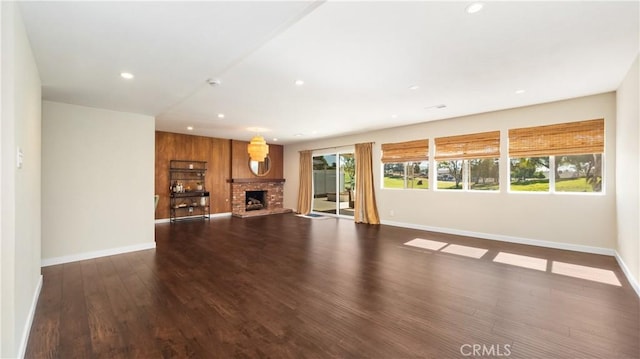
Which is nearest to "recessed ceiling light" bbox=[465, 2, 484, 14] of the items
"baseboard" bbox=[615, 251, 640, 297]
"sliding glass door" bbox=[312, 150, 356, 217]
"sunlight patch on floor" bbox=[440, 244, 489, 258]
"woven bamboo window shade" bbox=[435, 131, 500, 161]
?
"baseboard" bbox=[615, 251, 640, 297]

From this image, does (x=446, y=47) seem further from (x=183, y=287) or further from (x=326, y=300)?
(x=183, y=287)

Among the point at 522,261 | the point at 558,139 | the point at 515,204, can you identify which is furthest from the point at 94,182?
the point at 558,139

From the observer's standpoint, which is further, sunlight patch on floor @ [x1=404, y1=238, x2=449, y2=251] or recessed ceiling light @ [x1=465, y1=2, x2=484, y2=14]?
sunlight patch on floor @ [x1=404, y1=238, x2=449, y2=251]

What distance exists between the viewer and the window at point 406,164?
21.1 feet

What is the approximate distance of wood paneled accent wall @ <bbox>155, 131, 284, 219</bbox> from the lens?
7598 millimetres

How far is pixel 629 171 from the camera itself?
3350 mm

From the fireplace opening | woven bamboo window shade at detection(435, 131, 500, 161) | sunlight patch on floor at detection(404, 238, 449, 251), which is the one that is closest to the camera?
sunlight patch on floor at detection(404, 238, 449, 251)

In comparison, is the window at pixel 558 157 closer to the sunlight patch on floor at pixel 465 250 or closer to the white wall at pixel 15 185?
the sunlight patch on floor at pixel 465 250

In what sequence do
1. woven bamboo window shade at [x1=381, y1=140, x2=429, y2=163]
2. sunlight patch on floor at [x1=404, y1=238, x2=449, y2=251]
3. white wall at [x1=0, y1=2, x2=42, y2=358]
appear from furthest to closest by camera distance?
woven bamboo window shade at [x1=381, y1=140, x2=429, y2=163] → sunlight patch on floor at [x1=404, y1=238, x2=449, y2=251] → white wall at [x1=0, y1=2, x2=42, y2=358]

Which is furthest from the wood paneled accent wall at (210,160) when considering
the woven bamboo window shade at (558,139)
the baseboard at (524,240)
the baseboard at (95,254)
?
the woven bamboo window shade at (558,139)

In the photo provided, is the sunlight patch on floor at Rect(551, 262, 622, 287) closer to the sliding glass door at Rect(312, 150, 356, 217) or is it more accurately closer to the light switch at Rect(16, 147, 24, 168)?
the sliding glass door at Rect(312, 150, 356, 217)

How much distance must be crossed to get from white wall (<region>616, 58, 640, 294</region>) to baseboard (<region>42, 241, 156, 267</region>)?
22.2 ft

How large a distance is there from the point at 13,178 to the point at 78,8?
3.93ft

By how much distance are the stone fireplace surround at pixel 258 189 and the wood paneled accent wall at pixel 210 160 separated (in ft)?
0.67
